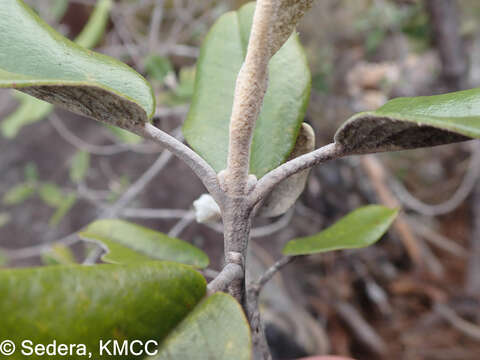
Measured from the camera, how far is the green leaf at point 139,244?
1.68 feet

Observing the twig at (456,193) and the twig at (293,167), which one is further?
the twig at (456,193)

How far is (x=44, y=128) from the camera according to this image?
2174 millimetres

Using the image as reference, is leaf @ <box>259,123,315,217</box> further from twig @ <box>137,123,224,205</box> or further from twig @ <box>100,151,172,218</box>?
twig @ <box>100,151,172,218</box>

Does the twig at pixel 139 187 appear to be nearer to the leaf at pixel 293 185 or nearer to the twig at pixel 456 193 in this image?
the leaf at pixel 293 185

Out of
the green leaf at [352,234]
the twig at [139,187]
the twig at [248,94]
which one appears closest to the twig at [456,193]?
the twig at [139,187]

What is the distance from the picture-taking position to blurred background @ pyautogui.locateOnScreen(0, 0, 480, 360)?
144 cm

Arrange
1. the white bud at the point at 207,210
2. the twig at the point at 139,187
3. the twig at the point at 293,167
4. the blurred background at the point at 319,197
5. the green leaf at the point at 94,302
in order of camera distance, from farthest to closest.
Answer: the blurred background at the point at 319,197 < the twig at the point at 139,187 < the white bud at the point at 207,210 < the twig at the point at 293,167 < the green leaf at the point at 94,302

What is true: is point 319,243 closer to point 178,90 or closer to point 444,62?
point 178,90

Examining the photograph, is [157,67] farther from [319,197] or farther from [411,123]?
[411,123]

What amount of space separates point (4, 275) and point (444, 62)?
176 centimetres

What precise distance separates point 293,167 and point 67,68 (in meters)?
0.25

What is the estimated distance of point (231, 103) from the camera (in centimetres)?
51

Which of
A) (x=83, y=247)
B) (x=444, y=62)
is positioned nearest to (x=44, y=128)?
(x=83, y=247)

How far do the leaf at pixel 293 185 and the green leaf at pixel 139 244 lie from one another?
120 mm
